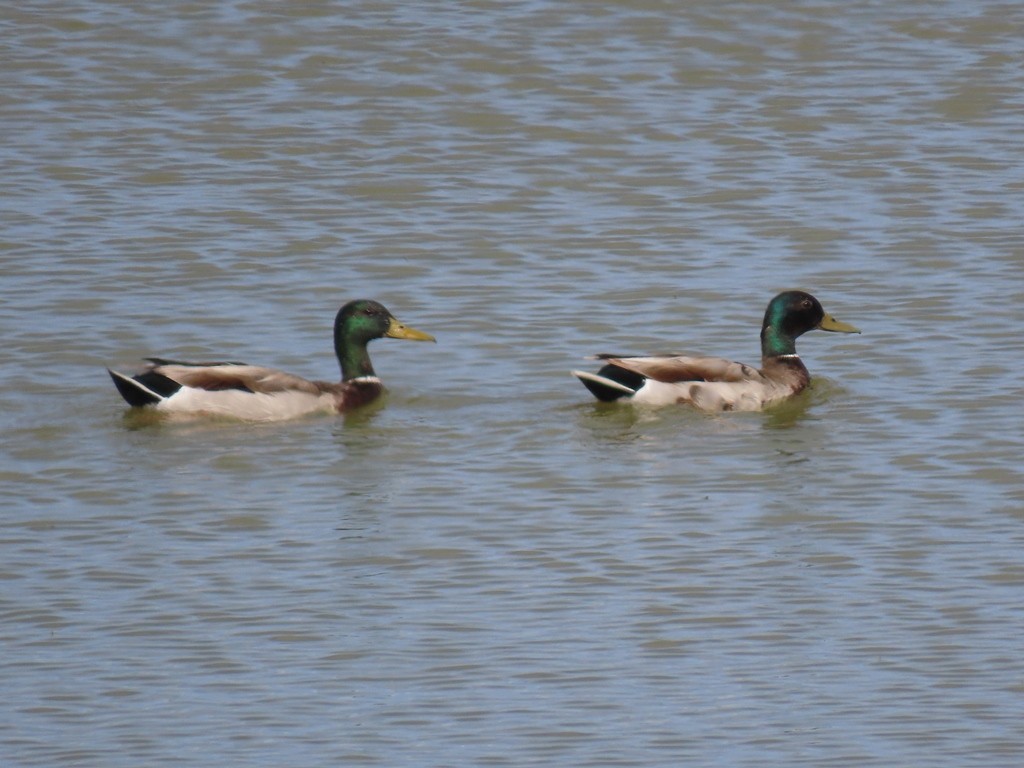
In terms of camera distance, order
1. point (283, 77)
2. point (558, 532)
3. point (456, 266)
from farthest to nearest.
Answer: point (283, 77) < point (456, 266) < point (558, 532)

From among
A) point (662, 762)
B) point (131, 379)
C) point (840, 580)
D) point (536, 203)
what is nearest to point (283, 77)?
point (536, 203)

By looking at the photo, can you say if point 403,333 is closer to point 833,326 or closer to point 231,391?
point 231,391

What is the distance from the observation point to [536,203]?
17.2 meters

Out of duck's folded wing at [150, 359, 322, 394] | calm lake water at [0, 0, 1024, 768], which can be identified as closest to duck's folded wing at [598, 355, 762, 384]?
calm lake water at [0, 0, 1024, 768]

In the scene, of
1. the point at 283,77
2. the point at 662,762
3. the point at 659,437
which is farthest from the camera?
the point at 283,77

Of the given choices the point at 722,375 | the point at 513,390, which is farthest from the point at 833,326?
the point at 513,390

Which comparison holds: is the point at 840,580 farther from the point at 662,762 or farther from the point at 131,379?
the point at 131,379

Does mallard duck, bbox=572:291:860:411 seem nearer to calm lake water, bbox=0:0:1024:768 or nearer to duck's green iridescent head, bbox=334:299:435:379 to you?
calm lake water, bbox=0:0:1024:768

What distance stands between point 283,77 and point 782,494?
10731mm

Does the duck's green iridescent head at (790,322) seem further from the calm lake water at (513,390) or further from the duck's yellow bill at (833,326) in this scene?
the calm lake water at (513,390)

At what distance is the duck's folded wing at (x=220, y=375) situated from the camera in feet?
41.7

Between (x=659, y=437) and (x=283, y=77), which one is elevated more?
(x=283, y=77)

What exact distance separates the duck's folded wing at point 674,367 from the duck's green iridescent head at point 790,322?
Answer: 2.75 feet

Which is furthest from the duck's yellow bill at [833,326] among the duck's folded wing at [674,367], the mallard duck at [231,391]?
the mallard duck at [231,391]
